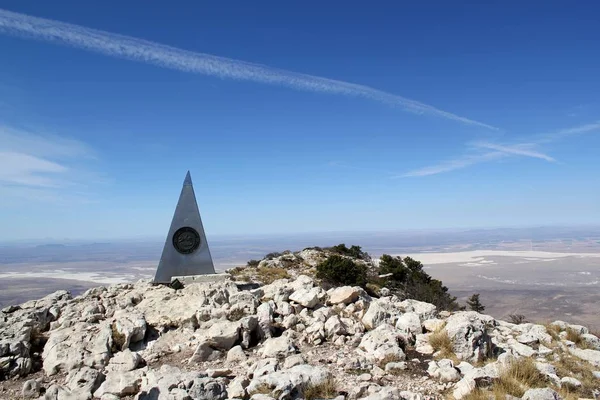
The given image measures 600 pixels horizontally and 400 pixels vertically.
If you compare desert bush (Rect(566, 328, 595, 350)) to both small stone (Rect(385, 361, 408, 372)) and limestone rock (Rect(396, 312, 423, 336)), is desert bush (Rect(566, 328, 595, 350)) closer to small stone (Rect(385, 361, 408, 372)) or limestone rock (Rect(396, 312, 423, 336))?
limestone rock (Rect(396, 312, 423, 336))

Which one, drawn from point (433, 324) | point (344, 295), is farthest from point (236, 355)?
point (433, 324)

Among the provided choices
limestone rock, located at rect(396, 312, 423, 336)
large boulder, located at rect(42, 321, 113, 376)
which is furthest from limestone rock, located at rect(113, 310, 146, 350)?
limestone rock, located at rect(396, 312, 423, 336)

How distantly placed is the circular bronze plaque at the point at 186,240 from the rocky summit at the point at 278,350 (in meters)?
3.03

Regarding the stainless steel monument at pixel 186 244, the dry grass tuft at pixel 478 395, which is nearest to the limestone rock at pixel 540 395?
the dry grass tuft at pixel 478 395

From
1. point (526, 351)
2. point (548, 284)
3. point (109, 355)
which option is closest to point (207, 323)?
point (109, 355)

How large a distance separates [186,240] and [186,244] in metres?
0.18

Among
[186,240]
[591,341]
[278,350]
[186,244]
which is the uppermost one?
[186,240]

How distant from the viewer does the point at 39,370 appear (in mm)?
9742

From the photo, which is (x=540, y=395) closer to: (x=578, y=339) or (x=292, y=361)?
(x=292, y=361)

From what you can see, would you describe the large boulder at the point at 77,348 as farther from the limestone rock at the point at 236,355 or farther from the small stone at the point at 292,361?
the small stone at the point at 292,361

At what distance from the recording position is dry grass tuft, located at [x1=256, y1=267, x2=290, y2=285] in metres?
22.3

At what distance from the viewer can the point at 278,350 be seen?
376 inches

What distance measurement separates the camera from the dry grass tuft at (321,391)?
7008 mm

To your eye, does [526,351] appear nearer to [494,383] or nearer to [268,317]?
[494,383]
